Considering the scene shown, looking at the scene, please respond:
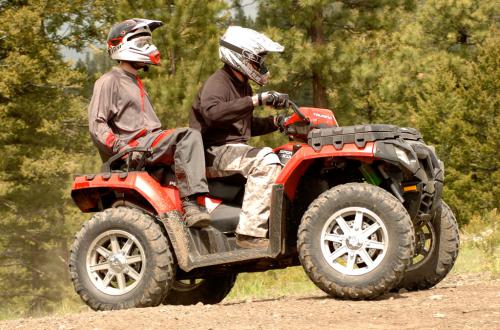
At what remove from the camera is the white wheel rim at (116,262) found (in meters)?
7.07

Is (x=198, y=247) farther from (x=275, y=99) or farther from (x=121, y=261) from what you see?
(x=275, y=99)

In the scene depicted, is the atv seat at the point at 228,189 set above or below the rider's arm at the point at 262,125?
below

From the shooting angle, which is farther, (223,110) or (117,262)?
(117,262)

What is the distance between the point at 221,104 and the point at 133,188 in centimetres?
92

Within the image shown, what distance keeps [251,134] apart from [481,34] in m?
31.1

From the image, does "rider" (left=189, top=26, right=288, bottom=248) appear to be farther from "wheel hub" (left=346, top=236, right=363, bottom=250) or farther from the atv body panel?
"wheel hub" (left=346, top=236, right=363, bottom=250)

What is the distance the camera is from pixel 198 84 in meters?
22.4

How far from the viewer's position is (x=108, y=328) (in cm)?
567

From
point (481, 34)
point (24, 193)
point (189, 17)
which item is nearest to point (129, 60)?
point (189, 17)

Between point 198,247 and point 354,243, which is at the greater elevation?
point 354,243

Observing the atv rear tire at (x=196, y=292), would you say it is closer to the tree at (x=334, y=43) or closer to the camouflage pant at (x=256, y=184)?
the camouflage pant at (x=256, y=184)

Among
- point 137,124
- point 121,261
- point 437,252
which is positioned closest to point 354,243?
point 437,252

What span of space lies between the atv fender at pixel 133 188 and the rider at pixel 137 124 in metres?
0.13

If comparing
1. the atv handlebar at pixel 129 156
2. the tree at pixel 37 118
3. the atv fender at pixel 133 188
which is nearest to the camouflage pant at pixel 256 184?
the atv fender at pixel 133 188
